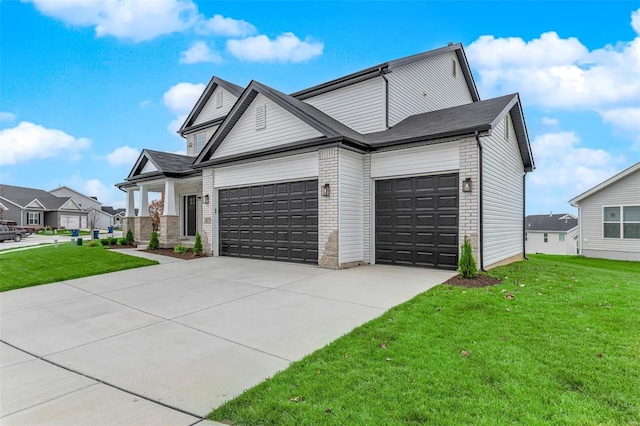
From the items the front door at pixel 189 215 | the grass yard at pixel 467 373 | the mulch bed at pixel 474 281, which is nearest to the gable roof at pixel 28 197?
the front door at pixel 189 215

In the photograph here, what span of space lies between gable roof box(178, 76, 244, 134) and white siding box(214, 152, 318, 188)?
7.44 m

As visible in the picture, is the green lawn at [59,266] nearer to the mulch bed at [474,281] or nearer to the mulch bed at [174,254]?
the mulch bed at [174,254]

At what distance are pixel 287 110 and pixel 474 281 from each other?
25.8 ft

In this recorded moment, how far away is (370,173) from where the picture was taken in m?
10.7

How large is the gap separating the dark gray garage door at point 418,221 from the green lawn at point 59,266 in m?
8.12

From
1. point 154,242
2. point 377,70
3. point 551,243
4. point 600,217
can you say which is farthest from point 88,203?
point 551,243

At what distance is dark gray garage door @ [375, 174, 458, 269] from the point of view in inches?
363

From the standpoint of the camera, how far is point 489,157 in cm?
966

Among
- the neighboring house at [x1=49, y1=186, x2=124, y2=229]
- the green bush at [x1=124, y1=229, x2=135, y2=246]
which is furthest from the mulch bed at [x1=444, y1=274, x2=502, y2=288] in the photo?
the neighboring house at [x1=49, y1=186, x2=124, y2=229]

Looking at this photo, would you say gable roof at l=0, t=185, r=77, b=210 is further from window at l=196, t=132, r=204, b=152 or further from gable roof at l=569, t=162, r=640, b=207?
gable roof at l=569, t=162, r=640, b=207

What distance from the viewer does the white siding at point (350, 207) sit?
32.8 feet

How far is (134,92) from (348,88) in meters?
11.0

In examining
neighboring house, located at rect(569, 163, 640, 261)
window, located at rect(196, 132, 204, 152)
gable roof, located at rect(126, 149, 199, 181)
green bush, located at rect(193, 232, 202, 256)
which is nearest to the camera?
green bush, located at rect(193, 232, 202, 256)

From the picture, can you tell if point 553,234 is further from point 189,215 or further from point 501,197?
point 189,215
